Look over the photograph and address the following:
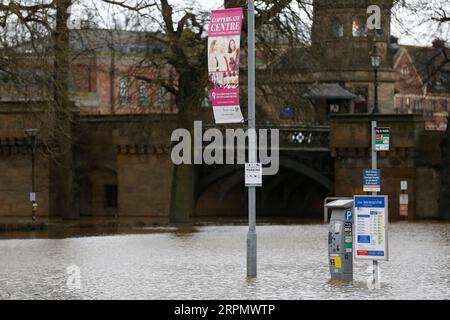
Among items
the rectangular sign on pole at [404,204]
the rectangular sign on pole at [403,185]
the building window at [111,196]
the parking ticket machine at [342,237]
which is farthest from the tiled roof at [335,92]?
the parking ticket machine at [342,237]

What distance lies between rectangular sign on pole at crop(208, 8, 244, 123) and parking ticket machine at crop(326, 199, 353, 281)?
2.72m

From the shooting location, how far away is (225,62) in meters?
24.8

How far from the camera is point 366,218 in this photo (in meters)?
22.9

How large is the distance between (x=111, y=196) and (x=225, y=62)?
163 feet

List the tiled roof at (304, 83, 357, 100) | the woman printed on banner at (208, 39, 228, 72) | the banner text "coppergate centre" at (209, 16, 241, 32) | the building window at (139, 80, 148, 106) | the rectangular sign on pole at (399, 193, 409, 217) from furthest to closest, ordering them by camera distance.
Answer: the tiled roof at (304, 83, 357, 100) < the rectangular sign on pole at (399, 193, 409, 217) < the building window at (139, 80, 148, 106) < the woman printed on banner at (208, 39, 228, 72) < the banner text "coppergate centre" at (209, 16, 241, 32)

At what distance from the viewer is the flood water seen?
22266 mm

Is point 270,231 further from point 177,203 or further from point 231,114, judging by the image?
point 231,114

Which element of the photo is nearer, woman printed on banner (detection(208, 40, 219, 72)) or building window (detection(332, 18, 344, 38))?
woman printed on banner (detection(208, 40, 219, 72))

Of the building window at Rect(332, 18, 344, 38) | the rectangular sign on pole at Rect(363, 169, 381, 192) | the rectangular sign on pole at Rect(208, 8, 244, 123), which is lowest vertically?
the rectangular sign on pole at Rect(363, 169, 381, 192)

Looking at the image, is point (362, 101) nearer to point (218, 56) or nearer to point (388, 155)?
point (388, 155)

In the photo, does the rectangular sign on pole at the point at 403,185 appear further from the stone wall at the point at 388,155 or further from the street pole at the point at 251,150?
the street pole at the point at 251,150

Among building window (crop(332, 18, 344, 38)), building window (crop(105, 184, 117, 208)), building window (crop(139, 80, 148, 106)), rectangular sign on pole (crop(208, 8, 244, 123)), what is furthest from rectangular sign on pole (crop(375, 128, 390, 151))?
building window (crop(105, 184, 117, 208))

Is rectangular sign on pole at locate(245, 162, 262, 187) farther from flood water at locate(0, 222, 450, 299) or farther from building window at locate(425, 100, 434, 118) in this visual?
building window at locate(425, 100, 434, 118)
